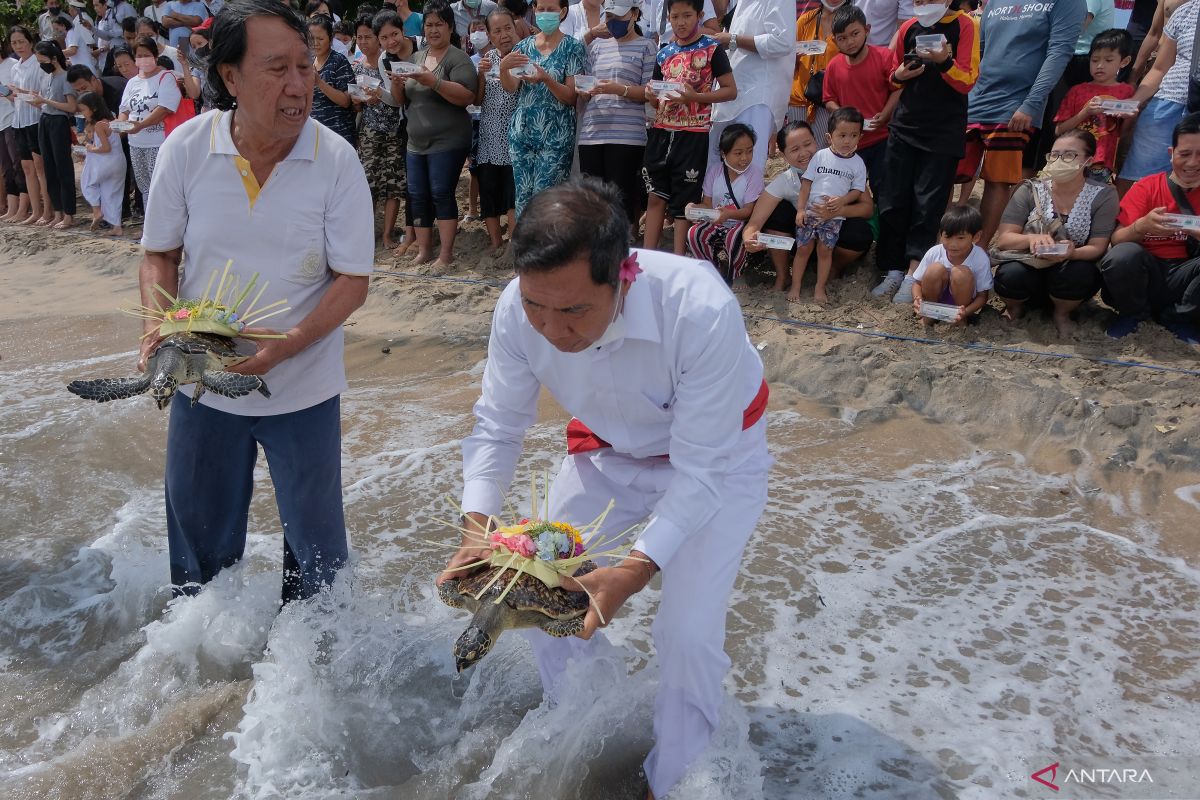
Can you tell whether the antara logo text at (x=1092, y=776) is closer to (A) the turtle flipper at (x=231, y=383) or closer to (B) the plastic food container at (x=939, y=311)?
(A) the turtle flipper at (x=231, y=383)

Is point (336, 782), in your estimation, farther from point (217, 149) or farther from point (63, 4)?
point (63, 4)

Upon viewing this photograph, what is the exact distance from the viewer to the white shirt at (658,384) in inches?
85.9

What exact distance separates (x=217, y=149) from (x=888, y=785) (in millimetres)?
2631

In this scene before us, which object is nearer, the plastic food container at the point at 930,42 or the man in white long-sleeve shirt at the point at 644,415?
the man in white long-sleeve shirt at the point at 644,415

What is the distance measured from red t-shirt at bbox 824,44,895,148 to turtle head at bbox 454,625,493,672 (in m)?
4.94

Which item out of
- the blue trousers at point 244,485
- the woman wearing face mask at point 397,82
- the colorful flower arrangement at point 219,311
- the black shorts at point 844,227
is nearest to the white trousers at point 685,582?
the blue trousers at point 244,485

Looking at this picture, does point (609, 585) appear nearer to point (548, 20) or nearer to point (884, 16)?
point (548, 20)

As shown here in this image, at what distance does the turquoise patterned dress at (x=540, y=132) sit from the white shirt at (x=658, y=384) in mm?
4214

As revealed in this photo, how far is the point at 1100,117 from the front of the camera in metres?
5.52

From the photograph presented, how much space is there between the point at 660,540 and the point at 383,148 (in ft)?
20.9

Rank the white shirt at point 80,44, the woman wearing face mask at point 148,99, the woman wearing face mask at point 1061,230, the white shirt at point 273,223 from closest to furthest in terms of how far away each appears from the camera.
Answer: the white shirt at point 273,223
the woman wearing face mask at point 1061,230
the woman wearing face mask at point 148,99
the white shirt at point 80,44

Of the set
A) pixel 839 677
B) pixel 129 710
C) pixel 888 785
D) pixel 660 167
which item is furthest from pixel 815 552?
pixel 660 167

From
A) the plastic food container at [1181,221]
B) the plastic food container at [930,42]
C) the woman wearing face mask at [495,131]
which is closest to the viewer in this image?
the plastic food container at [1181,221]

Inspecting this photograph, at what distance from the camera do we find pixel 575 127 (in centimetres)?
661
